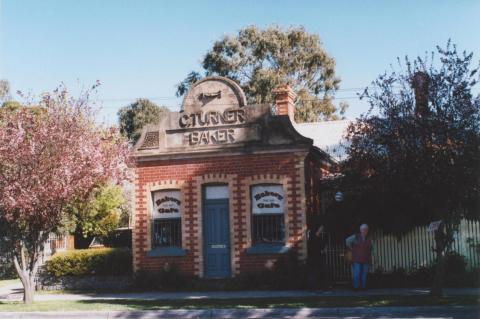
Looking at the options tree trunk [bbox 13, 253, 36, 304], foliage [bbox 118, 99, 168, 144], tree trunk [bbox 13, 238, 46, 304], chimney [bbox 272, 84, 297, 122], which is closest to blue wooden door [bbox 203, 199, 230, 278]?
tree trunk [bbox 13, 238, 46, 304]

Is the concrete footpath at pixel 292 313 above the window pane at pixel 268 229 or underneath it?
underneath

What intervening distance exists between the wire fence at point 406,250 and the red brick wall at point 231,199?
1355 mm

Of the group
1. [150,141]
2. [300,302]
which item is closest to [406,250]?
[300,302]

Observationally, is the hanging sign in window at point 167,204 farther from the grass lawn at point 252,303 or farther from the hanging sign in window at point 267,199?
the grass lawn at point 252,303

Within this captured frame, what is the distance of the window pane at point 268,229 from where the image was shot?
18.2 meters

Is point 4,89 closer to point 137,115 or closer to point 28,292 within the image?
point 137,115

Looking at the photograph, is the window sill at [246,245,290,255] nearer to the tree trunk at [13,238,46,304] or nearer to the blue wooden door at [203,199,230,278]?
the blue wooden door at [203,199,230,278]

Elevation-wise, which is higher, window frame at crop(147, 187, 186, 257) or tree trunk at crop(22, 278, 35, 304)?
window frame at crop(147, 187, 186, 257)

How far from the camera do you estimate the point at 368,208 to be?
17859 millimetres

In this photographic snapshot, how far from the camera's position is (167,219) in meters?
19.2

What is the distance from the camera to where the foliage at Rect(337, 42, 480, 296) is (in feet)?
43.7

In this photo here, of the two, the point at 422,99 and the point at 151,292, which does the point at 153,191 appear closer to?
the point at 151,292

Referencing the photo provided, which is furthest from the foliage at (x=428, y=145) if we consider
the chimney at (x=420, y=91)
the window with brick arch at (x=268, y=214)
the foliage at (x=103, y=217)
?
the foliage at (x=103, y=217)

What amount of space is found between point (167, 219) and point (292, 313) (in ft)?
24.3
